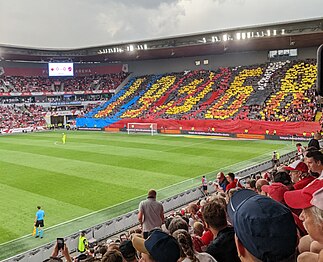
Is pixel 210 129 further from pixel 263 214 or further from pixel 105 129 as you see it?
pixel 263 214

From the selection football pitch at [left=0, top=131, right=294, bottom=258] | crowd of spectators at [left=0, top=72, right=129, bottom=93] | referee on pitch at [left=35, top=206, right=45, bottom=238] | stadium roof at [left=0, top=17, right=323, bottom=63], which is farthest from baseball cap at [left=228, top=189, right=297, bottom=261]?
crowd of spectators at [left=0, top=72, right=129, bottom=93]

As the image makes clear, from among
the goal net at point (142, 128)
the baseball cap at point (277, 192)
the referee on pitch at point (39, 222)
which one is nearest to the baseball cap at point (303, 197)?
the baseball cap at point (277, 192)

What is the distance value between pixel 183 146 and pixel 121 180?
12406 mm

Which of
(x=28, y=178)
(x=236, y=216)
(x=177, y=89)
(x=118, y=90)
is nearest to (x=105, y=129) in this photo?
(x=177, y=89)

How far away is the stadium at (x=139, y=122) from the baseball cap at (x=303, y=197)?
2.64 meters

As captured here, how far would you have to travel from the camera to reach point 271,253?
6.81 ft

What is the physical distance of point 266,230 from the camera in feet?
6.78

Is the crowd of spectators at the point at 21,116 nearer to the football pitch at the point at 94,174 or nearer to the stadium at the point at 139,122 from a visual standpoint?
the stadium at the point at 139,122

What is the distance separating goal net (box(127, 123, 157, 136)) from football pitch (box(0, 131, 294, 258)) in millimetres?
7228

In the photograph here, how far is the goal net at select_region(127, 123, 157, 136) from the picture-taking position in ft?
144

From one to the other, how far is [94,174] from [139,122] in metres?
24.5

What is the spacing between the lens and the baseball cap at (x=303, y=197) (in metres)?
2.76

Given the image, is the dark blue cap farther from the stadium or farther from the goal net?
the goal net

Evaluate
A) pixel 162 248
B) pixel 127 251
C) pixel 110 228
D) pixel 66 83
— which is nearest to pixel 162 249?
pixel 162 248
